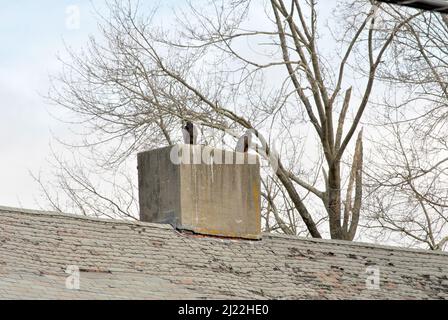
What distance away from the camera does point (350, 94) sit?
103 ft

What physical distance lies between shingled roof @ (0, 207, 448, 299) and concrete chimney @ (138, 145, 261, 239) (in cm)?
29

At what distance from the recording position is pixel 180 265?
46.4 ft

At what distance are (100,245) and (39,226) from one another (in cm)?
82

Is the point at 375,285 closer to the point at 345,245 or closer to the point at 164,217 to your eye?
the point at 345,245

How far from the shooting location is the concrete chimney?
630 inches

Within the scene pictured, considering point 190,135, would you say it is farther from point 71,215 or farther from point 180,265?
point 180,265

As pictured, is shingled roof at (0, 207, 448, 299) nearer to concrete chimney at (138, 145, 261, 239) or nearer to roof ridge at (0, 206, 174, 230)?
roof ridge at (0, 206, 174, 230)

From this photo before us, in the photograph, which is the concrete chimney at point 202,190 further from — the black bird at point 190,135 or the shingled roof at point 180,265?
the shingled roof at point 180,265

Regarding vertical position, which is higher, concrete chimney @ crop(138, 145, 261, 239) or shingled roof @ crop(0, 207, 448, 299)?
concrete chimney @ crop(138, 145, 261, 239)

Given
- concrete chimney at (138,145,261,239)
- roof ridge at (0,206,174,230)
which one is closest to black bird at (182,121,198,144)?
concrete chimney at (138,145,261,239)

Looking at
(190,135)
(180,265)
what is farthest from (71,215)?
(190,135)

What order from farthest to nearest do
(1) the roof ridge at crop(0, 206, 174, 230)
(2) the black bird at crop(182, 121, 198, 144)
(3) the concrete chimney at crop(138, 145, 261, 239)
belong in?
(2) the black bird at crop(182, 121, 198, 144) < (3) the concrete chimney at crop(138, 145, 261, 239) < (1) the roof ridge at crop(0, 206, 174, 230)
